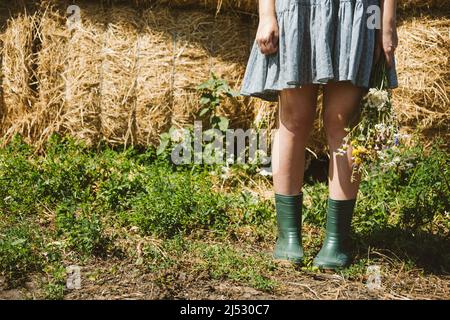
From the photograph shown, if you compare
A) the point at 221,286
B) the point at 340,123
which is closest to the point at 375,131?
the point at 340,123

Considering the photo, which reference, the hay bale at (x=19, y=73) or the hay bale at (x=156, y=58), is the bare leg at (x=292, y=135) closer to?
the hay bale at (x=156, y=58)

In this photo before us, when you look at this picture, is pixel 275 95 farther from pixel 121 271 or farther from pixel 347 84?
pixel 121 271

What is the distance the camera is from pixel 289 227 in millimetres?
2240

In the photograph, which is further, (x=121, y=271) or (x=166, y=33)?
(x=166, y=33)

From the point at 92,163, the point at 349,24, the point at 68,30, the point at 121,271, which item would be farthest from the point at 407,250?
the point at 68,30

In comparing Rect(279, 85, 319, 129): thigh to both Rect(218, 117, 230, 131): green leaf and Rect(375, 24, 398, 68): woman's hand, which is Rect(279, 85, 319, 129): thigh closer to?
Rect(375, 24, 398, 68): woman's hand

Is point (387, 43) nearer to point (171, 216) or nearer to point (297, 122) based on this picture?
point (297, 122)

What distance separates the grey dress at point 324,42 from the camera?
1.98 m

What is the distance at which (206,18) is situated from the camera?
3463mm

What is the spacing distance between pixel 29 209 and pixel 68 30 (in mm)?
1279

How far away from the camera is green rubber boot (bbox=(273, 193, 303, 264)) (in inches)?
87.3

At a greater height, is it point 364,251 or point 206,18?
point 206,18
